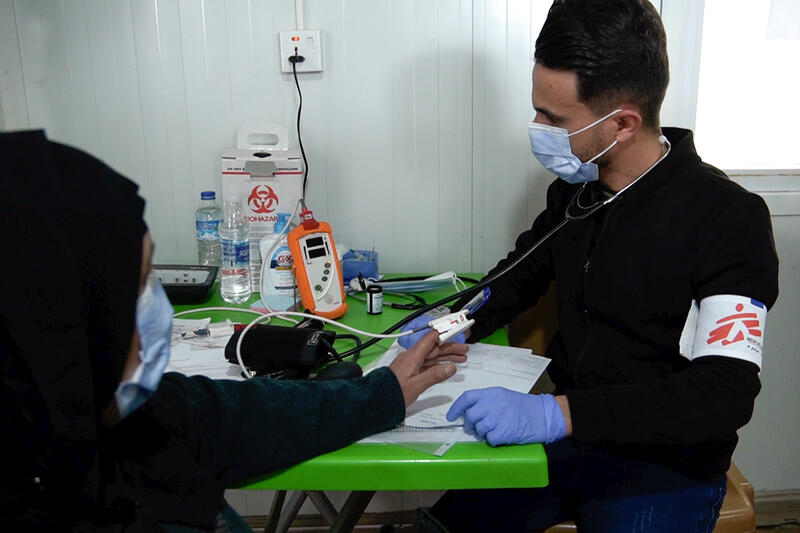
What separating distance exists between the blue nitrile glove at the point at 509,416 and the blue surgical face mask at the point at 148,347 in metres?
Result: 0.43

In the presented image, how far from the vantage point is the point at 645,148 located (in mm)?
1214

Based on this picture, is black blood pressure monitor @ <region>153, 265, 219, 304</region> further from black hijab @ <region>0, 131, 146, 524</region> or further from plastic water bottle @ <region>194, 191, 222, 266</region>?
black hijab @ <region>0, 131, 146, 524</region>

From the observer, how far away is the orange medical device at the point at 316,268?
4.60ft

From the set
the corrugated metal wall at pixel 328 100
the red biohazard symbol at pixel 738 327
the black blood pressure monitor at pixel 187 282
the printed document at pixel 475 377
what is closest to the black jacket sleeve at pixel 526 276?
the printed document at pixel 475 377

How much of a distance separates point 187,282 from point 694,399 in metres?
1.09

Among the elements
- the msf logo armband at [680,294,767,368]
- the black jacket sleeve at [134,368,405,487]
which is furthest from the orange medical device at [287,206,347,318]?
the msf logo armband at [680,294,767,368]

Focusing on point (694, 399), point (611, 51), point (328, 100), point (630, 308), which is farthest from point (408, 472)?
point (328, 100)

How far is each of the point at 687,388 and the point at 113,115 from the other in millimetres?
1504

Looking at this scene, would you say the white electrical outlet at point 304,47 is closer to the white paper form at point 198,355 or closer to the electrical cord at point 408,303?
the electrical cord at point 408,303

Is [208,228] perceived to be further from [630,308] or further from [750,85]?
[750,85]

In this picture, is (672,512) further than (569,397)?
Yes

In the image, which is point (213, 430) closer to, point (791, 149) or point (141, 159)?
point (141, 159)

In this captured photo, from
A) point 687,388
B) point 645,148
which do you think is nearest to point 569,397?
point 687,388

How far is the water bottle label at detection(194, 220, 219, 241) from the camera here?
1688 mm
